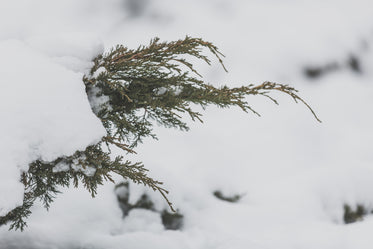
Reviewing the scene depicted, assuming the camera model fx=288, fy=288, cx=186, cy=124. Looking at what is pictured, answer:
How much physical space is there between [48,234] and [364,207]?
481 centimetres

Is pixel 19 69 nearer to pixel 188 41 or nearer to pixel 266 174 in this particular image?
pixel 188 41

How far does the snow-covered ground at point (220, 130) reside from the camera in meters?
1.73

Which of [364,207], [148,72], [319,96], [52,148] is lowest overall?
[52,148]

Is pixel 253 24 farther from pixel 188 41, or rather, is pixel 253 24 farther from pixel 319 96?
pixel 188 41

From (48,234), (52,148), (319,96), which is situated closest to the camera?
(52,148)

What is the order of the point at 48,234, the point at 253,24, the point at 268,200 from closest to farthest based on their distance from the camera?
the point at 48,234 < the point at 268,200 < the point at 253,24

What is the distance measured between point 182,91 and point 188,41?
1.21 ft

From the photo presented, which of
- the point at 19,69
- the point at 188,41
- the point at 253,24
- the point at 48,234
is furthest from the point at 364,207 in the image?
the point at 253,24

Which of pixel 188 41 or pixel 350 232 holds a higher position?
pixel 188 41

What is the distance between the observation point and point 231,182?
529 centimetres

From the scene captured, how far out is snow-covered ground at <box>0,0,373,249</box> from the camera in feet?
5.68

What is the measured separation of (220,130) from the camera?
7512 mm

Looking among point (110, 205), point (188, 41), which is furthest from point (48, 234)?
point (188, 41)

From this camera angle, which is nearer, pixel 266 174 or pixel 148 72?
pixel 148 72
